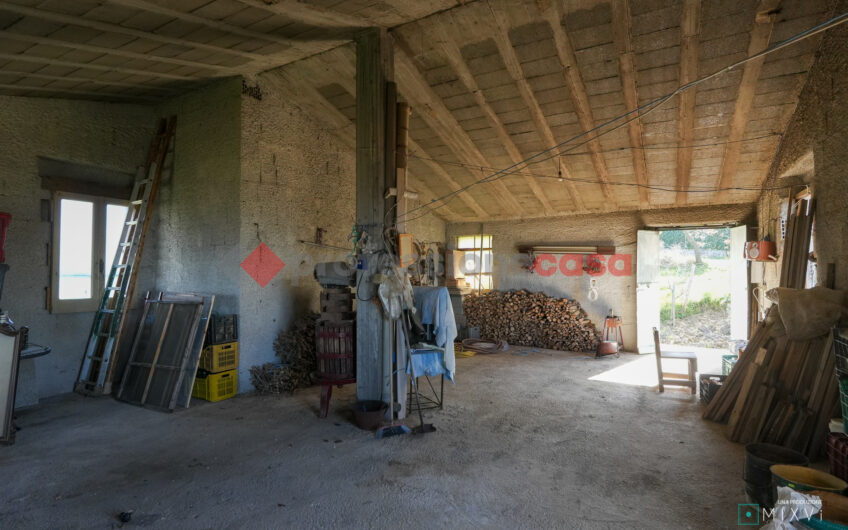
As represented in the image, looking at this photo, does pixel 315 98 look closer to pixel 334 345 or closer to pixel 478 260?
pixel 334 345

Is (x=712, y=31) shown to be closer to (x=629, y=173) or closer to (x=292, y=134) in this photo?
(x=629, y=173)

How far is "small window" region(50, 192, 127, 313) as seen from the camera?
17.1 ft

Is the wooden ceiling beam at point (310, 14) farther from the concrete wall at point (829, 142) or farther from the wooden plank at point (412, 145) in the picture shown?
the concrete wall at point (829, 142)

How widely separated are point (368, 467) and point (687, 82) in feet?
15.9

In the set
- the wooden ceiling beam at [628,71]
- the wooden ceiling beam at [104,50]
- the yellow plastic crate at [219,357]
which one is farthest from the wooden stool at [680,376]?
the wooden ceiling beam at [104,50]

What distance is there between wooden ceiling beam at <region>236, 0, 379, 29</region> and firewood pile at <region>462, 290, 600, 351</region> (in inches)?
229

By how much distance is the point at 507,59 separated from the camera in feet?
15.7

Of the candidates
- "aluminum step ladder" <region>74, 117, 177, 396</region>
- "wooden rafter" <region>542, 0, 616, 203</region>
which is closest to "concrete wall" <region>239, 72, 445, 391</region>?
"aluminum step ladder" <region>74, 117, 177, 396</region>

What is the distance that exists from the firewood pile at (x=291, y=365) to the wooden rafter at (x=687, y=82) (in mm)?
5210

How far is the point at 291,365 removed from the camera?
5.67 metres

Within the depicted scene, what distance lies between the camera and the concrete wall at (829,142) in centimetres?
357

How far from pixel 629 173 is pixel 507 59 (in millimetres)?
2891

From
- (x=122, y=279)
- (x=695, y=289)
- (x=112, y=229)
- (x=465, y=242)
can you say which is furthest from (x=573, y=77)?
(x=695, y=289)

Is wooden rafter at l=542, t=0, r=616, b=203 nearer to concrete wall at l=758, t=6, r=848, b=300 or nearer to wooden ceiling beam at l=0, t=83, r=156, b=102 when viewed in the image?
concrete wall at l=758, t=6, r=848, b=300
